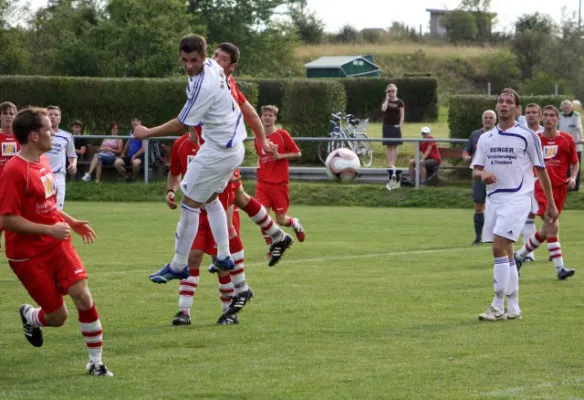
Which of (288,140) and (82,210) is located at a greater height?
(288,140)

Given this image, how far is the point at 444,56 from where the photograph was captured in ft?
238

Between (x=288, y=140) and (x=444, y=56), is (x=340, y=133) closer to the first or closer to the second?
(x=288, y=140)

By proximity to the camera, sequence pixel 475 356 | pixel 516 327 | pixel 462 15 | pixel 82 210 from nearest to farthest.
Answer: pixel 475 356 → pixel 516 327 → pixel 82 210 → pixel 462 15

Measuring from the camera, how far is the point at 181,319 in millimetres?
10906

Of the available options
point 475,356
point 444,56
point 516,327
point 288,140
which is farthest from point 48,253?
point 444,56

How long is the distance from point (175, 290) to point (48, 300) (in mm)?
5204

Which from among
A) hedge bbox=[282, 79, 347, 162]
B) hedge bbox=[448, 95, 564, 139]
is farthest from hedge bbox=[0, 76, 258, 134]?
hedge bbox=[448, 95, 564, 139]

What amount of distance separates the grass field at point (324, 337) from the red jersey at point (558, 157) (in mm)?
1238

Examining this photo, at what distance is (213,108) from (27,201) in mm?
2233

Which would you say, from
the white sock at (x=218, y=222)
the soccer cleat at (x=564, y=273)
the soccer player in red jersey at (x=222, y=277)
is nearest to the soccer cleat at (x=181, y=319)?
the soccer player in red jersey at (x=222, y=277)

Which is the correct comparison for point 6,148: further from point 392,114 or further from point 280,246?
point 392,114

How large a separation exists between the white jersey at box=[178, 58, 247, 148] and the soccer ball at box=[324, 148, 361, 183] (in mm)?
18361

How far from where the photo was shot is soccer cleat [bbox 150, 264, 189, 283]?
33.2 ft

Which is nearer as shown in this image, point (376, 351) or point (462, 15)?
point (376, 351)
